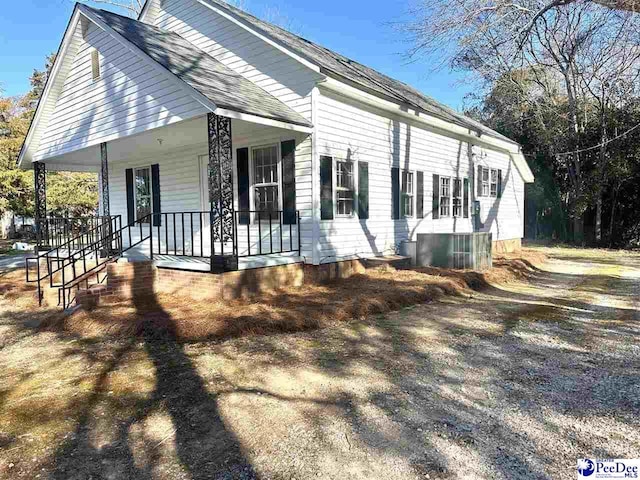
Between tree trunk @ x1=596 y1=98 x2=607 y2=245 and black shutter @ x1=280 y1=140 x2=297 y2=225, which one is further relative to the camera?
tree trunk @ x1=596 y1=98 x2=607 y2=245

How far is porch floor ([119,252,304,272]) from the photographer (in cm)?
719

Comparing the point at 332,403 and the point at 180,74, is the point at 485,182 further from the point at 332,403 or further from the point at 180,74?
the point at 332,403

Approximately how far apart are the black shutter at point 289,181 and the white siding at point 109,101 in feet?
6.89

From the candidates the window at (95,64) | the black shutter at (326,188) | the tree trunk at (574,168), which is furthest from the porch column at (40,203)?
the tree trunk at (574,168)

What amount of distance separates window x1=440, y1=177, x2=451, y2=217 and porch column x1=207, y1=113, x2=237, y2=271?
739 cm

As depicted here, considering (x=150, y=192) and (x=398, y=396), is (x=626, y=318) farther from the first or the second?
(x=150, y=192)

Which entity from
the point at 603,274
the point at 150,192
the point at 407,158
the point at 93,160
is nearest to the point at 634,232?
the point at 603,274

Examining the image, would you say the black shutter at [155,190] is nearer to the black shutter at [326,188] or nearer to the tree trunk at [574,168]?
the black shutter at [326,188]

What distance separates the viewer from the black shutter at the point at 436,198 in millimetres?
12008

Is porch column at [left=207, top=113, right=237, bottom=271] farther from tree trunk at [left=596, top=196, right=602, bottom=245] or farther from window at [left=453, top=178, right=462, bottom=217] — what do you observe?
tree trunk at [left=596, top=196, right=602, bottom=245]

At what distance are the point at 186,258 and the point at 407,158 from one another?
19.2 ft

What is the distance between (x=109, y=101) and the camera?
8.69 m

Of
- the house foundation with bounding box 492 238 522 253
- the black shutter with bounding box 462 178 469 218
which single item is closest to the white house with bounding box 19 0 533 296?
the black shutter with bounding box 462 178 469 218

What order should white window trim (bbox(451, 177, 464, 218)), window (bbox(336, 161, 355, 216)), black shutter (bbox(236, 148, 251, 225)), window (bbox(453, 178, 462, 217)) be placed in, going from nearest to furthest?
window (bbox(336, 161, 355, 216))
black shutter (bbox(236, 148, 251, 225))
white window trim (bbox(451, 177, 464, 218))
window (bbox(453, 178, 462, 217))
